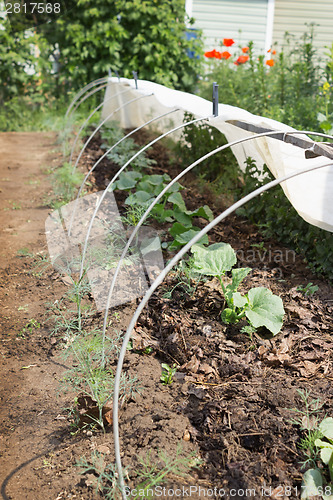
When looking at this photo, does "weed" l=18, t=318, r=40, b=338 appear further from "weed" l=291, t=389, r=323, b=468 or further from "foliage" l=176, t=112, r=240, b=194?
"foliage" l=176, t=112, r=240, b=194

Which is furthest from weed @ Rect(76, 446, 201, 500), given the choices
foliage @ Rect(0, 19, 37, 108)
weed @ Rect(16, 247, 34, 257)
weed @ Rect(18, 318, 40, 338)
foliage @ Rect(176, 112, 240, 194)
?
foliage @ Rect(0, 19, 37, 108)

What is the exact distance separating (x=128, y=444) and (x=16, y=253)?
2.25m

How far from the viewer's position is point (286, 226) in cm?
348

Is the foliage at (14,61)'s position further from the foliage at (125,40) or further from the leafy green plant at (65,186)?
the leafy green plant at (65,186)

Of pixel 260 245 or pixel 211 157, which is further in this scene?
pixel 211 157

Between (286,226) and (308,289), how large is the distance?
693 mm

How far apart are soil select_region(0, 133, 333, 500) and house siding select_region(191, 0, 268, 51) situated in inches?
306

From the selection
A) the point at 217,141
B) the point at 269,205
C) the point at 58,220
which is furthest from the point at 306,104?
the point at 58,220

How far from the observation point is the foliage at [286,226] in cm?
306

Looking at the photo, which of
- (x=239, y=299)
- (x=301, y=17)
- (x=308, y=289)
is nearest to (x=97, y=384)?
(x=239, y=299)

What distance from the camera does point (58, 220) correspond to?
4223 millimetres

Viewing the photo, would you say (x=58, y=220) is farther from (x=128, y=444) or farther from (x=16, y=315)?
(x=128, y=444)

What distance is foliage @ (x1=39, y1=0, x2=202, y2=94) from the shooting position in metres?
7.61

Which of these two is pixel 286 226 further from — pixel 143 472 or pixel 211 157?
pixel 143 472
